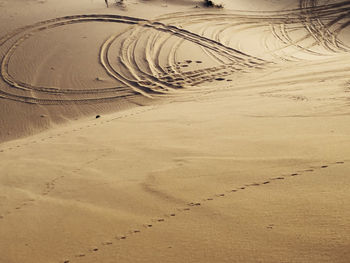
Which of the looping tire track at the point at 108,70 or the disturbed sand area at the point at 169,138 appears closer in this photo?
the disturbed sand area at the point at 169,138

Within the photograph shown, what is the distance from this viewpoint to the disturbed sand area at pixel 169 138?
1907 mm

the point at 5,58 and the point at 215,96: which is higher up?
the point at 5,58

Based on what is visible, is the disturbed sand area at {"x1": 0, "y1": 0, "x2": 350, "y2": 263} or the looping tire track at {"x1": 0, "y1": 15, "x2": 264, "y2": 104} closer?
the disturbed sand area at {"x1": 0, "y1": 0, "x2": 350, "y2": 263}

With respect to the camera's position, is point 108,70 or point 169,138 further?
point 108,70

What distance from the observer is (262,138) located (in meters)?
3.21

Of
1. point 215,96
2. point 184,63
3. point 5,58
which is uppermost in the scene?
point 5,58

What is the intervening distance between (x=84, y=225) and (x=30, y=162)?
2003mm

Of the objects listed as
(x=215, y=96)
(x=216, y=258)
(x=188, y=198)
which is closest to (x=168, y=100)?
(x=215, y=96)

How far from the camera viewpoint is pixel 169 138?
3.77 meters

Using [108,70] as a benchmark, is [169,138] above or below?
below

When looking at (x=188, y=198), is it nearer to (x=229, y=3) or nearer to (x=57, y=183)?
(x=57, y=183)

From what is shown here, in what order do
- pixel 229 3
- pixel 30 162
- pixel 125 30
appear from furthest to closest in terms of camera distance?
pixel 229 3, pixel 125 30, pixel 30 162

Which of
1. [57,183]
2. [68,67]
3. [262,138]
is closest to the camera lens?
[57,183]

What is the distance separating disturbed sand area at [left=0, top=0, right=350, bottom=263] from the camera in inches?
75.1
